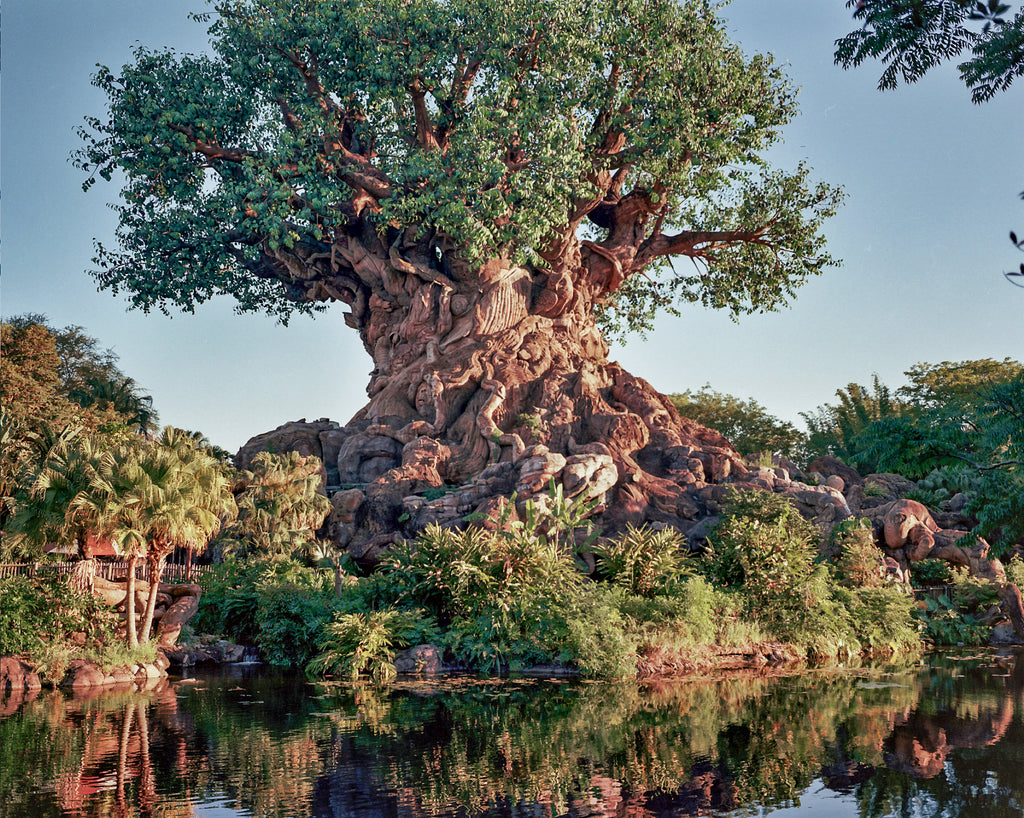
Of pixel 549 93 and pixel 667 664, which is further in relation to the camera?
pixel 549 93

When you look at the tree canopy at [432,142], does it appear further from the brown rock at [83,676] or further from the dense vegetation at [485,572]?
the brown rock at [83,676]

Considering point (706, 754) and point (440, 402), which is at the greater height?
point (440, 402)

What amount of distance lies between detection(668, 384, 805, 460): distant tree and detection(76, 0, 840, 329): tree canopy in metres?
16.2

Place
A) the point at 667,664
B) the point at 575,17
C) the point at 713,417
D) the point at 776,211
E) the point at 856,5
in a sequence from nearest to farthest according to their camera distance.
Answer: the point at 856,5 → the point at 667,664 → the point at 575,17 → the point at 776,211 → the point at 713,417

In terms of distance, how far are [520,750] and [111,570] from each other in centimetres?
1082

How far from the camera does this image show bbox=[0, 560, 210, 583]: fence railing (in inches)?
652

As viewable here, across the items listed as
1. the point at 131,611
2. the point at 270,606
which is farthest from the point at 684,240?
the point at 131,611

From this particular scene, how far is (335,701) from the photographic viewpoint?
13.8 metres

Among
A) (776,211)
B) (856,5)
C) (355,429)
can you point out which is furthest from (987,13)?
(776,211)

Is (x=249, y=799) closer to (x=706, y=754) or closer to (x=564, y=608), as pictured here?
(x=706, y=754)

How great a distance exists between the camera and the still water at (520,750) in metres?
8.02

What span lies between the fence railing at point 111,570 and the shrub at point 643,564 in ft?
29.8

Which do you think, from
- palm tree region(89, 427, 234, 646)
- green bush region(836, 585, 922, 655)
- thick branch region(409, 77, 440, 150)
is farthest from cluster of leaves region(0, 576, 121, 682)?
thick branch region(409, 77, 440, 150)

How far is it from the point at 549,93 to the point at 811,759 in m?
21.9
